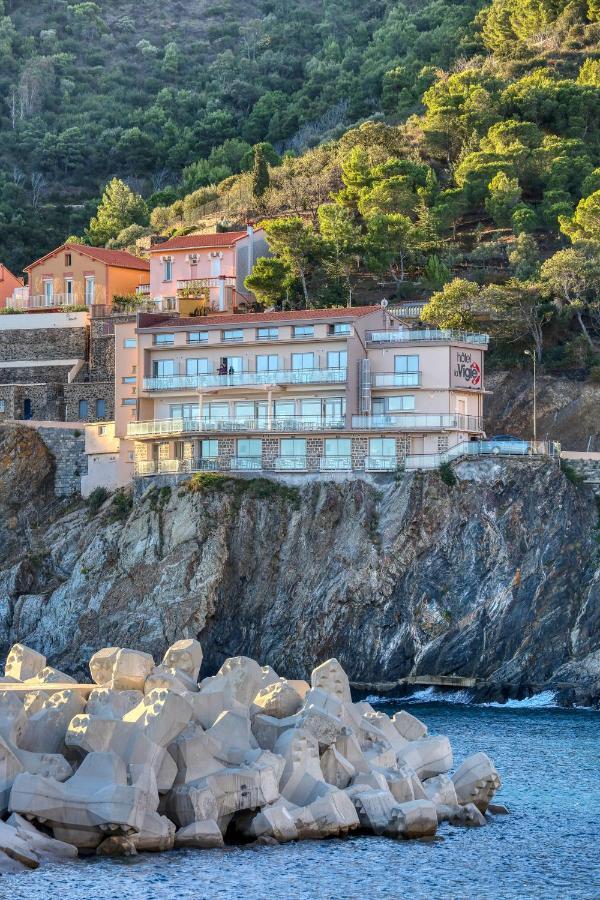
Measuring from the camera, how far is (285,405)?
8188cm

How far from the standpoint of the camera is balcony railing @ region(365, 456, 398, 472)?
77.2 meters

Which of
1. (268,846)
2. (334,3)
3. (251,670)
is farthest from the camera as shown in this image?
(334,3)

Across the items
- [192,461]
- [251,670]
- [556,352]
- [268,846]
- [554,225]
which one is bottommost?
[268,846]

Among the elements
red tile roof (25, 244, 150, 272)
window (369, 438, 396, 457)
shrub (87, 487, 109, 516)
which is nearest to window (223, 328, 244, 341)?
shrub (87, 487, 109, 516)

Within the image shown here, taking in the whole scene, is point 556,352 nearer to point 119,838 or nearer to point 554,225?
point 554,225

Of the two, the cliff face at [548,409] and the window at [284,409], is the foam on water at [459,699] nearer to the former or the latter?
the window at [284,409]

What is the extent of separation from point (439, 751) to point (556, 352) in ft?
155

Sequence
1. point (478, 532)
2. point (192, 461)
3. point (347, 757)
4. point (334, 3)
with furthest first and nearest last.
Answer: point (334, 3) → point (192, 461) → point (478, 532) → point (347, 757)

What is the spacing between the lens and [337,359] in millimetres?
81500

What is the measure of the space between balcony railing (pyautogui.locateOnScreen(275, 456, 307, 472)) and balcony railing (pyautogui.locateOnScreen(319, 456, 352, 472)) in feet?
2.59

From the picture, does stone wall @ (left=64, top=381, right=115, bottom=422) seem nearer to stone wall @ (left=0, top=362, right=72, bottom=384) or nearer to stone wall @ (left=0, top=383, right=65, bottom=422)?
stone wall @ (left=0, top=383, right=65, bottom=422)

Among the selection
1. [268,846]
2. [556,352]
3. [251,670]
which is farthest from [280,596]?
[268,846]

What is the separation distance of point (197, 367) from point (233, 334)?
2.16m

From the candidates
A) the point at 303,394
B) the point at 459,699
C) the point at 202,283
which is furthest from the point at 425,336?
the point at 202,283
